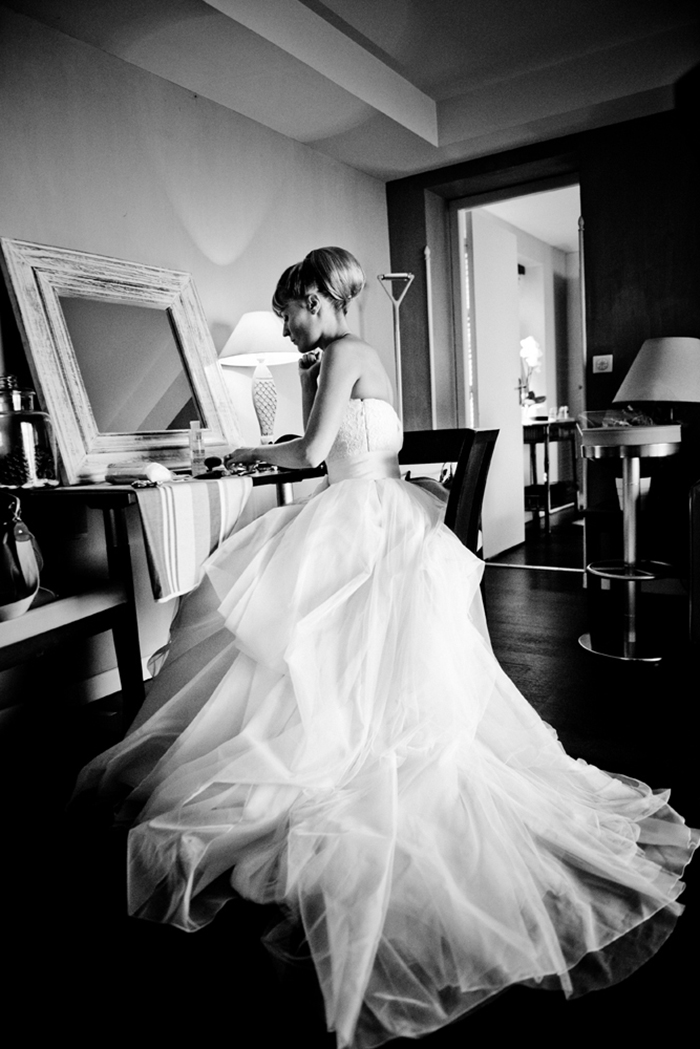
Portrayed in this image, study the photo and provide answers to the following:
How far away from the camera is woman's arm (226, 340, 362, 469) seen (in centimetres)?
203

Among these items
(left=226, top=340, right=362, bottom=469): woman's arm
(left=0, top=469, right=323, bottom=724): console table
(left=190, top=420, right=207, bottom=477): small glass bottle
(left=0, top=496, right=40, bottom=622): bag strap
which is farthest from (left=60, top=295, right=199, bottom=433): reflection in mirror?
(left=226, top=340, right=362, bottom=469): woman's arm

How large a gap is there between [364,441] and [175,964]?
1.37 metres

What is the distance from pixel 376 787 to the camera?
1583 millimetres

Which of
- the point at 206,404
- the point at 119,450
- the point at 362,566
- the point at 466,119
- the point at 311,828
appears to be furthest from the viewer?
the point at 466,119

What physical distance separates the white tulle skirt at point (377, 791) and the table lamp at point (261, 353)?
124cm

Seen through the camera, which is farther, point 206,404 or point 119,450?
point 206,404

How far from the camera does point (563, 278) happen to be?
28.7 feet

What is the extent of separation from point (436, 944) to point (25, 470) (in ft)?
5.84

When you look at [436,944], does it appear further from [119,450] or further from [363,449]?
[119,450]

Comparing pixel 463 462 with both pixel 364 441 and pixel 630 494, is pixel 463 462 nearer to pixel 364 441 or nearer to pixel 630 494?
pixel 364 441

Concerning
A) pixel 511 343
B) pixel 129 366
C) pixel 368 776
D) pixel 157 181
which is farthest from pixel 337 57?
pixel 368 776

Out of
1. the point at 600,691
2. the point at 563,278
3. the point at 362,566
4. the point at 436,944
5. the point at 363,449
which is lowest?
the point at 600,691

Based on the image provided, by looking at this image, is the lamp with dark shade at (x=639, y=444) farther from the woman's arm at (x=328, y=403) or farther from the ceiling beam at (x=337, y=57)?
the ceiling beam at (x=337, y=57)

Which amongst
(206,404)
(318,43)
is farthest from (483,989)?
(318,43)
